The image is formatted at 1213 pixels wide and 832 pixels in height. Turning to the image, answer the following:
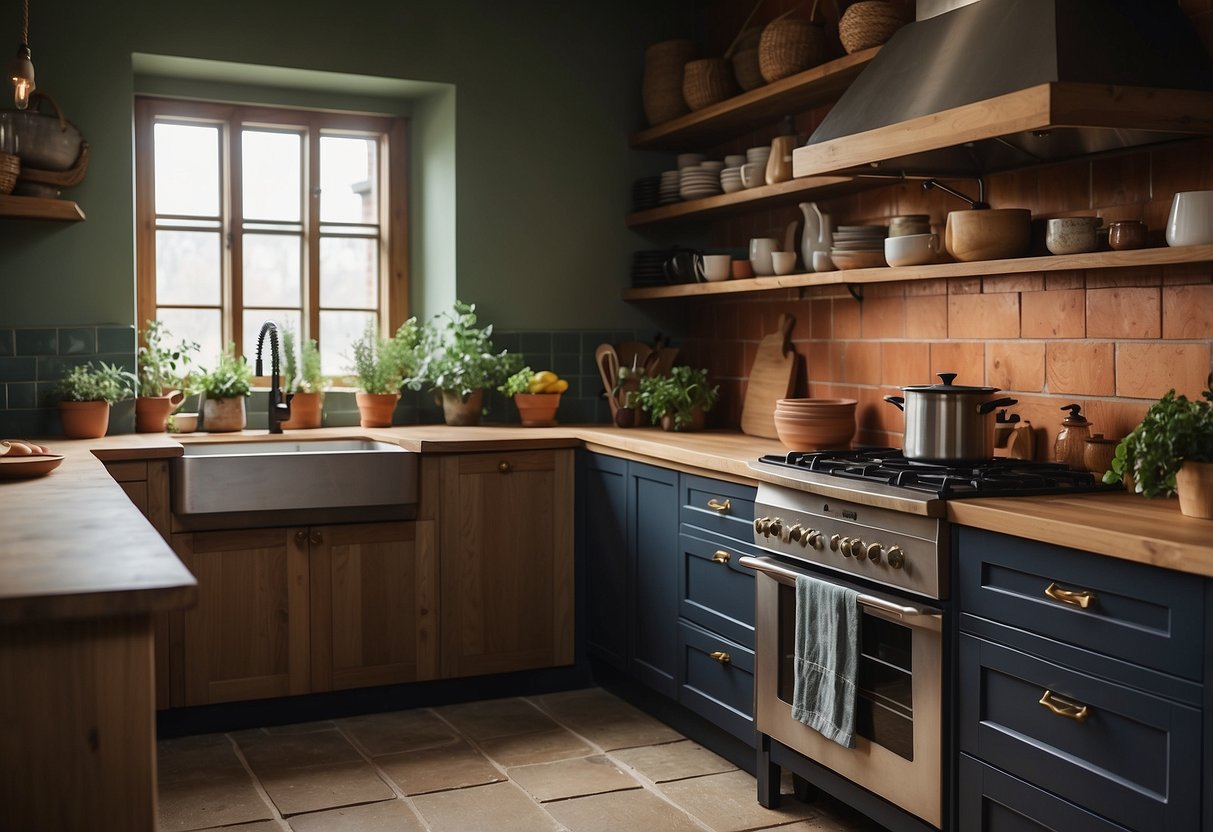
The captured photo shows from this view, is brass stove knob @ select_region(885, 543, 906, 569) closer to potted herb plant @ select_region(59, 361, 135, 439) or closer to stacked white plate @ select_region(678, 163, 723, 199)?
stacked white plate @ select_region(678, 163, 723, 199)

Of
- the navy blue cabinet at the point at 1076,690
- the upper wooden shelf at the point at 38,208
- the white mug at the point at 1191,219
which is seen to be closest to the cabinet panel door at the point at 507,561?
the upper wooden shelf at the point at 38,208

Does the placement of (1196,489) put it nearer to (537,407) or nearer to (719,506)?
(719,506)

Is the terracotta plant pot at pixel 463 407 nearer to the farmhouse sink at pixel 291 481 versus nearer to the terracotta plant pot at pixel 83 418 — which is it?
the farmhouse sink at pixel 291 481

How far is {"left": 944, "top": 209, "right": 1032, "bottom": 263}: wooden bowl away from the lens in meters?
3.20

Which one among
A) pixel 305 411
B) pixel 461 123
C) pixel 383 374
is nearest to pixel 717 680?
pixel 383 374

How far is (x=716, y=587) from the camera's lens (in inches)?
142

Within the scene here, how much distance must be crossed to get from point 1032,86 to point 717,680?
1.87 metres

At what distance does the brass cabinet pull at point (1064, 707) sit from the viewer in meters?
2.29

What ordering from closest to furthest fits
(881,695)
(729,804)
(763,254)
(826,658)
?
(881,695) < (826,658) < (729,804) < (763,254)

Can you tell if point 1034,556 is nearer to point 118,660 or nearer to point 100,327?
point 118,660

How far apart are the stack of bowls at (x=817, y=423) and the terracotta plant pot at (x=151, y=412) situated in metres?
2.20

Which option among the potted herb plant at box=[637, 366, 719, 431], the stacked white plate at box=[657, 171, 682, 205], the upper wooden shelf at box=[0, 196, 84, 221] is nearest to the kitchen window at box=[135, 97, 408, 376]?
the upper wooden shelf at box=[0, 196, 84, 221]

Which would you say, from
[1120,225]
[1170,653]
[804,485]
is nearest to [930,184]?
[1120,225]

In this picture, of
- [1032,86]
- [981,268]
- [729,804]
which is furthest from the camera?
[729,804]
